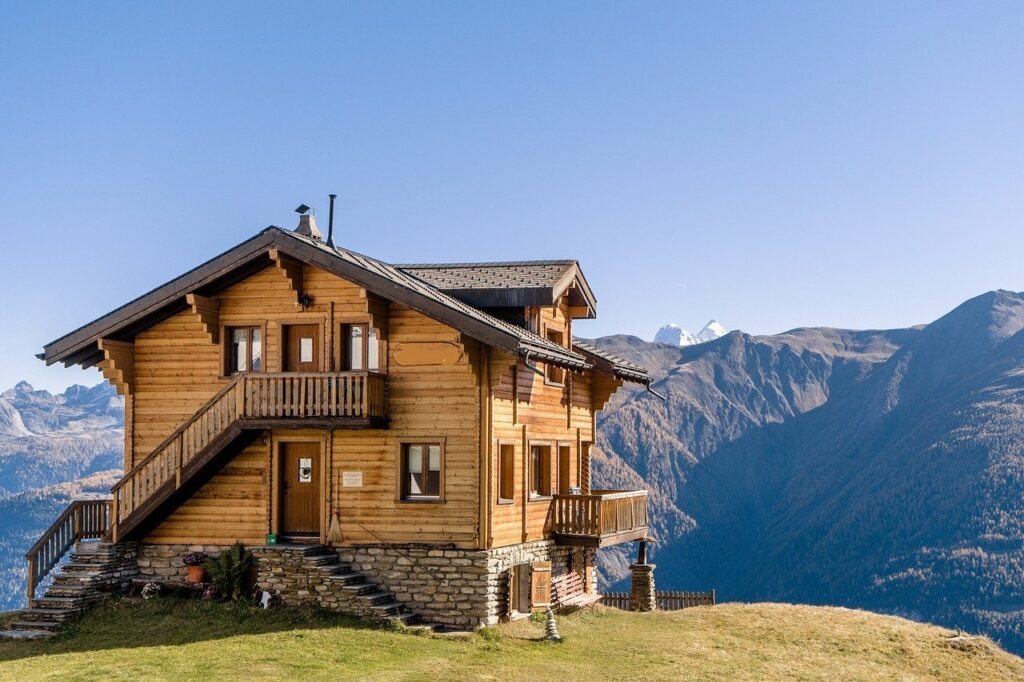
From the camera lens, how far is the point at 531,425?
100 ft

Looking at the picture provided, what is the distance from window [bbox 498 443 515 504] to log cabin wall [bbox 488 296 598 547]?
0.28 ft

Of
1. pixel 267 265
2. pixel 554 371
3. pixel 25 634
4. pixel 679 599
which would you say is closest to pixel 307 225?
pixel 267 265

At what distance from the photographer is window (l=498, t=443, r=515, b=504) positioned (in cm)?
2895

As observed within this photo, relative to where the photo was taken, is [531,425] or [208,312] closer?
[208,312]

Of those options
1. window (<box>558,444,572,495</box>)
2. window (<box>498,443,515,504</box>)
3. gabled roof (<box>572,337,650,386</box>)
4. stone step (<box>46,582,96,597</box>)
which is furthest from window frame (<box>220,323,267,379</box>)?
gabled roof (<box>572,337,650,386</box>)

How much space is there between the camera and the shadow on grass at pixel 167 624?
80.5 ft

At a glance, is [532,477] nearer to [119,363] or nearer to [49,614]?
[119,363]

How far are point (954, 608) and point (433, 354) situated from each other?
138997mm

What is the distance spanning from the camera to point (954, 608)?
488 ft

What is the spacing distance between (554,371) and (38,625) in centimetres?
1465

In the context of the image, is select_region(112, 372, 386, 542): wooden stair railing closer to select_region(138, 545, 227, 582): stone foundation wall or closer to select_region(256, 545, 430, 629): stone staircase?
select_region(138, 545, 227, 582): stone foundation wall

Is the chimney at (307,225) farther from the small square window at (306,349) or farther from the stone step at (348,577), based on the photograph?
the stone step at (348,577)

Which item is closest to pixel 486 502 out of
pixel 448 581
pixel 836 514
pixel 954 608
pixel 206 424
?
pixel 448 581

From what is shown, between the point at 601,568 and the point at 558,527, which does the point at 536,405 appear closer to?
the point at 558,527
